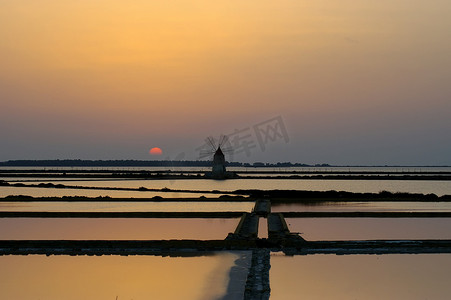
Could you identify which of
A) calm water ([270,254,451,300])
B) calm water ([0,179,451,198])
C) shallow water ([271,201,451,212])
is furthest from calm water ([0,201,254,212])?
calm water ([270,254,451,300])

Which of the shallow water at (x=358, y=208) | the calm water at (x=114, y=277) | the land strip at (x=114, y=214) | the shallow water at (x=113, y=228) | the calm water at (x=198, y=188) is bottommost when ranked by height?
the calm water at (x=114, y=277)

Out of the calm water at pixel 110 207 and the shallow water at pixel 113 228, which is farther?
the calm water at pixel 110 207

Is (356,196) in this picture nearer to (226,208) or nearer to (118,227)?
(226,208)

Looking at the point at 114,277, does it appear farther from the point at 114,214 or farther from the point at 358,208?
the point at 358,208

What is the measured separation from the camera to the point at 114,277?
36.7 ft

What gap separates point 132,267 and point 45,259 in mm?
2135

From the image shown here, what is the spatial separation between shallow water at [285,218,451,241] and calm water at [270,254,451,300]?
321 centimetres

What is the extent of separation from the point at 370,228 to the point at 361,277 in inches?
314

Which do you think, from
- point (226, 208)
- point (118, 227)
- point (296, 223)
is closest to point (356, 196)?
point (226, 208)

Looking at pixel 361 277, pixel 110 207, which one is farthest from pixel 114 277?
pixel 110 207

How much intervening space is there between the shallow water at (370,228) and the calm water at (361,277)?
321 centimetres

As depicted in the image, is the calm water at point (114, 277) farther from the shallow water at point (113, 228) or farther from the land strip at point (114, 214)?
the land strip at point (114, 214)

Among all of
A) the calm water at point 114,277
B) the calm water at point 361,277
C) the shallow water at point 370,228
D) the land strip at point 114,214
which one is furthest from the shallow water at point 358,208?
the calm water at point 114,277

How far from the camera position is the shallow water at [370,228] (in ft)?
55.4
